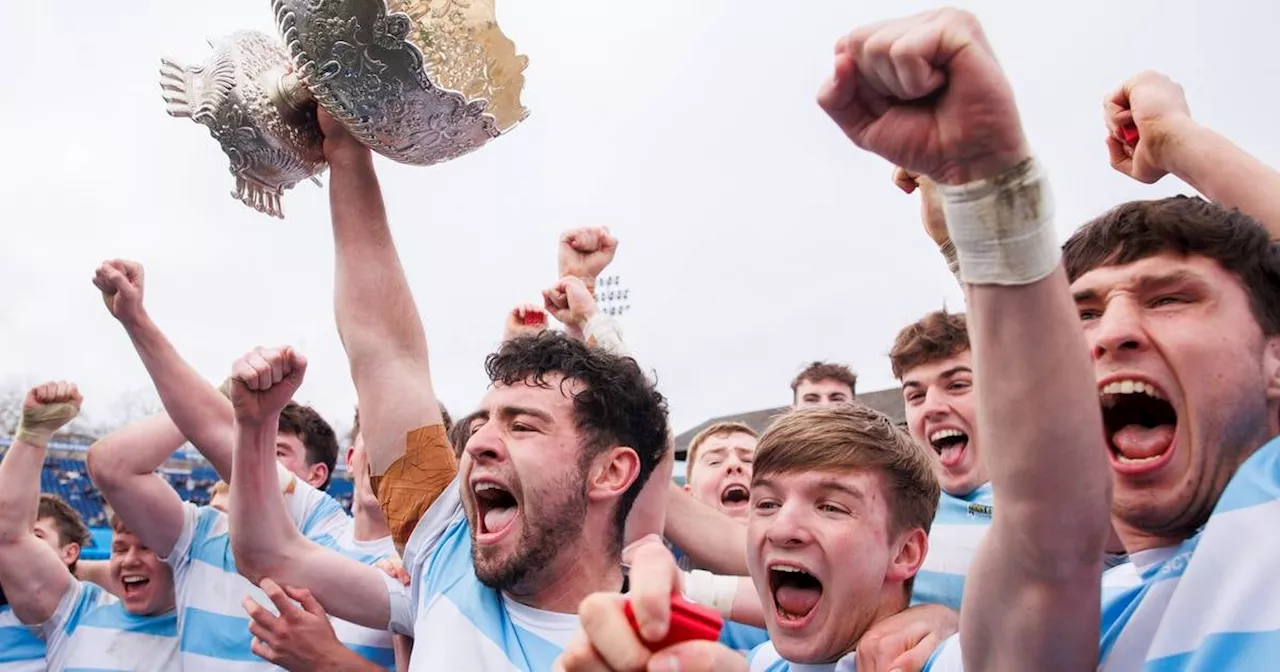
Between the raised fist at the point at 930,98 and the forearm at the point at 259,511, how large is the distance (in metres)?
2.18

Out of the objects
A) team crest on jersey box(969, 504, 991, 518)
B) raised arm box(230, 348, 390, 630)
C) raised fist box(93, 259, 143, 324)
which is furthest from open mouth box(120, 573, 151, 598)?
team crest on jersey box(969, 504, 991, 518)

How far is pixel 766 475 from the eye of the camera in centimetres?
240

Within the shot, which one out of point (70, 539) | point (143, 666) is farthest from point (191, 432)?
point (70, 539)

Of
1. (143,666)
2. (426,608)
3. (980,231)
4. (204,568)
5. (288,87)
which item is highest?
(288,87)

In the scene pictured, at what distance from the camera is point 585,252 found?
356cm

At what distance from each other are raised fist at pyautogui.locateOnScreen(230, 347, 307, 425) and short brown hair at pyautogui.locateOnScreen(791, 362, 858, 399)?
289 cm

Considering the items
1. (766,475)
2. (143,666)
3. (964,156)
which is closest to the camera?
(964,156)

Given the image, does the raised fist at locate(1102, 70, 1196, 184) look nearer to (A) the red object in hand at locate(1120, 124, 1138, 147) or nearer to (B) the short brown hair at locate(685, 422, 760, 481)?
(A) the red object in hand at locate(1120, 124, 1138, 147)

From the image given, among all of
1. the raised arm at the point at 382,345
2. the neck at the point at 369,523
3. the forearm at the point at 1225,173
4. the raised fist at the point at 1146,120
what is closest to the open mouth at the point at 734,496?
the neck at the point at 369,523

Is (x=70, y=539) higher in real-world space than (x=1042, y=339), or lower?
lower

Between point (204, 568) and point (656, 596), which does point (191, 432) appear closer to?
point (204, 568)

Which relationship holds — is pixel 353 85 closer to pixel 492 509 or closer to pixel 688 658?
pixel 492 509

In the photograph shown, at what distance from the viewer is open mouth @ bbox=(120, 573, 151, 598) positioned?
4109 mm

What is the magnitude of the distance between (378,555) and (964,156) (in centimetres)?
304
